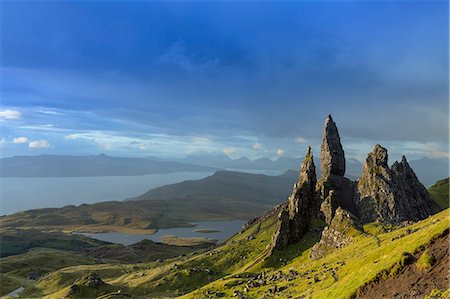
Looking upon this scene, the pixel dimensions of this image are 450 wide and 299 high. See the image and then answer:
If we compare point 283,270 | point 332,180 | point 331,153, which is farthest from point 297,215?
point 283,270

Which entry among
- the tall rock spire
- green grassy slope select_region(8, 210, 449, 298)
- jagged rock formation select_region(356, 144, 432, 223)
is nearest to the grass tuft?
green grassy slope select_region(8, 210, 449, 298)

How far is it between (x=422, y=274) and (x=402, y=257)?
4782 millimetres

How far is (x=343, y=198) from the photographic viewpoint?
150 m

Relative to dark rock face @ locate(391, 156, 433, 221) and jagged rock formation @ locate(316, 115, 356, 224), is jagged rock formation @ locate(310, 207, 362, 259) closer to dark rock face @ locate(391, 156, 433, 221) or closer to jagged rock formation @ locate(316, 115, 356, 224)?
jagged rock formation @ locate(316, 115, 356, 224)

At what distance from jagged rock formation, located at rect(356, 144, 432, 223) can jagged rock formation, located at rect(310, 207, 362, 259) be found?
2271cm

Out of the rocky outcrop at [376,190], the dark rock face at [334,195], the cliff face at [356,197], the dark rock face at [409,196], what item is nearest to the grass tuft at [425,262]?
the cliff face at [356,197]

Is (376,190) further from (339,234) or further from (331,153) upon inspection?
(339,234)

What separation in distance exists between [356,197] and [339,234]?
150 ft

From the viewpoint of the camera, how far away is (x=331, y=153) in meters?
169

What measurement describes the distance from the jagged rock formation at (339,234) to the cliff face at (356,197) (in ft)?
20.1

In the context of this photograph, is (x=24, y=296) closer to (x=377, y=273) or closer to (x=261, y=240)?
(x=261, y=240)

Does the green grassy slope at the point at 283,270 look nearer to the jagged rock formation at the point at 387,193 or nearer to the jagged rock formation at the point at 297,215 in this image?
the jagged rock formation at the point at 297,215

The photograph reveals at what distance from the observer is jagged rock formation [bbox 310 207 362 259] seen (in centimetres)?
10569

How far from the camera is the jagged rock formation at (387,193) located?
13725 centimetres
